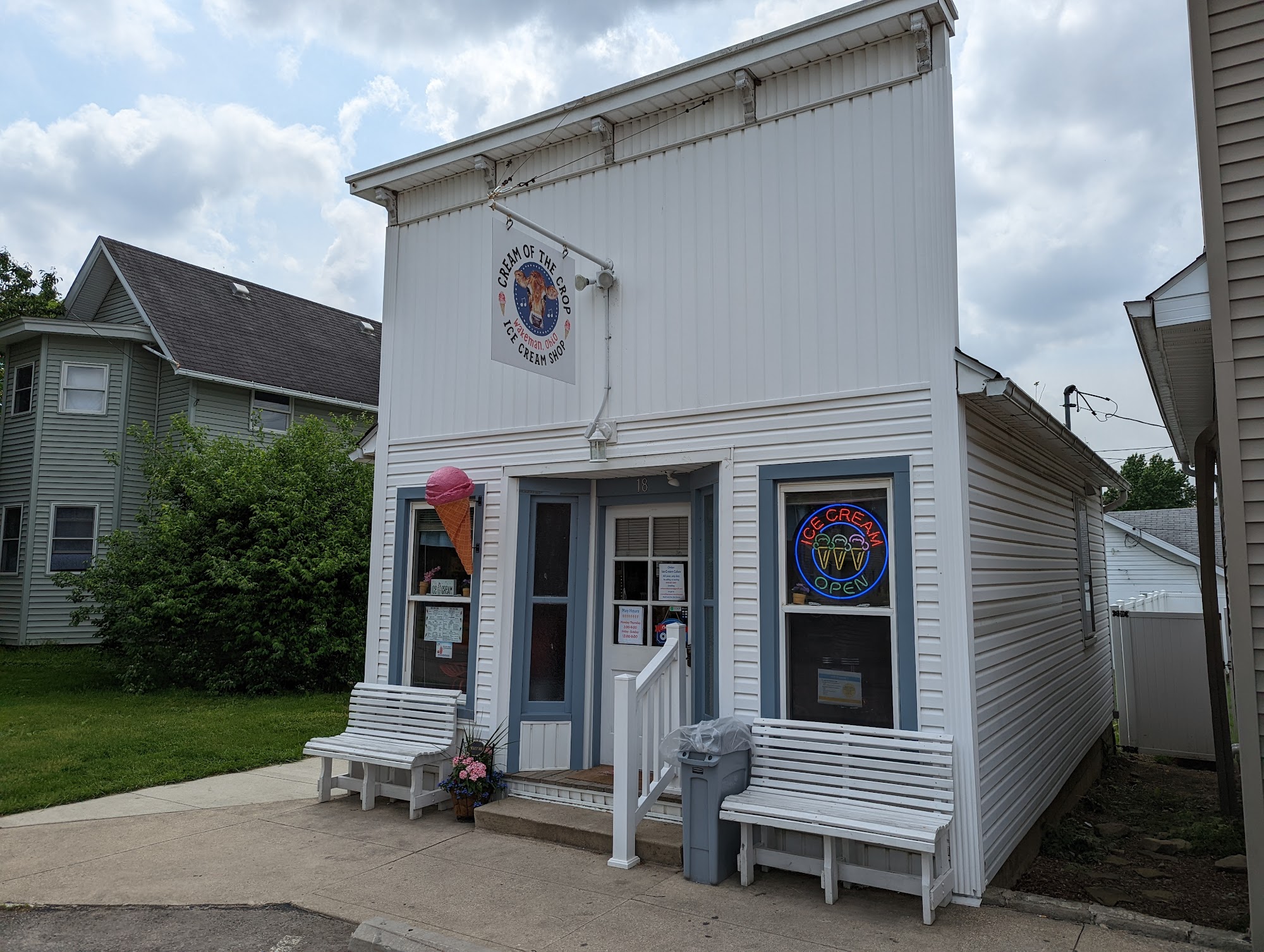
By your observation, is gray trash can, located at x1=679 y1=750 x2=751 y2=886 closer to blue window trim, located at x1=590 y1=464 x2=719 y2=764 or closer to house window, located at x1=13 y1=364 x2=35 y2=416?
blue window trim, located at x1=590 y1=464 x2=719 y2=764

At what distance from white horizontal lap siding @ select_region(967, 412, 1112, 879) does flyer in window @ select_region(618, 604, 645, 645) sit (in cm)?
262

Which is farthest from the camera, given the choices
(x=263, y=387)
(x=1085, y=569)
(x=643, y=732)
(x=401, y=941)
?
(x=263, y=387)

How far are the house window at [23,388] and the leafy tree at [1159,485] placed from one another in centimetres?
5800

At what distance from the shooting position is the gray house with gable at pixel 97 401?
703 inches

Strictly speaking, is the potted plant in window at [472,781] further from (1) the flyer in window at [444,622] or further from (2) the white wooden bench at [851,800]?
(2) the white wooden bench at [851,800]

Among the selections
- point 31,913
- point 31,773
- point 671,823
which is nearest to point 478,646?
point 671,823

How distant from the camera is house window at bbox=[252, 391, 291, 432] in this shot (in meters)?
19.3

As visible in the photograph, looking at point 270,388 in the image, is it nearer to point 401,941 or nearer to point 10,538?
point 10,538

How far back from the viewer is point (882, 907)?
4.94m

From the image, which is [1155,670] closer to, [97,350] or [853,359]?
[853,359]

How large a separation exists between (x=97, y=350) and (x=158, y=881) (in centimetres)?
1615

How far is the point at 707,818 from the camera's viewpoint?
5.34 meters

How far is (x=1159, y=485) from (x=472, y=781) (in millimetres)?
61667

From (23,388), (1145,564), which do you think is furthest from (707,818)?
(1145,564)
